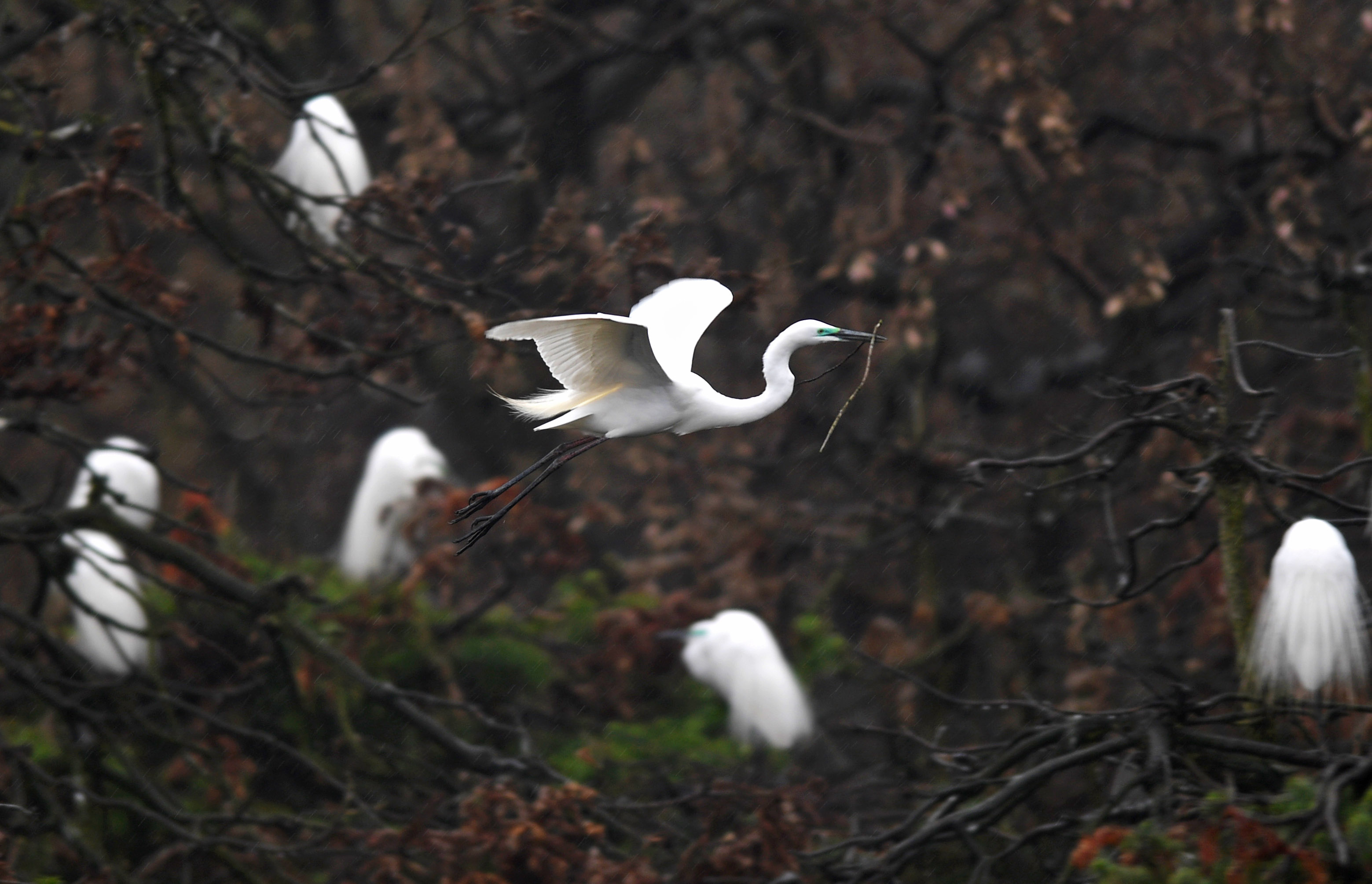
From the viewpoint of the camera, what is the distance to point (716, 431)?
23.0 feet

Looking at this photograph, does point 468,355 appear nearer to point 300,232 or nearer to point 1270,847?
point 300,232

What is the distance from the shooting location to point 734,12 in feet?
20.2

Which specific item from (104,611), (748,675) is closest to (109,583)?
(104,611)

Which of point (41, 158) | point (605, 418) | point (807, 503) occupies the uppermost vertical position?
point (807, 503)

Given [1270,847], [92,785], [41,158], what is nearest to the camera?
[1270,847]

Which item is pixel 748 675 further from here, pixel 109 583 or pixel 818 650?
pixel 109 583

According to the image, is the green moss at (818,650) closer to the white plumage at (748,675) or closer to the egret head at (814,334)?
the white plumage at (748,675)

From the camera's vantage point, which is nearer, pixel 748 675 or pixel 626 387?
pixel 626 387

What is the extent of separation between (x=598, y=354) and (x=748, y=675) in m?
3.72

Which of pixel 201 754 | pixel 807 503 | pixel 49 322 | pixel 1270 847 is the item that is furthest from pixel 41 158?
pixel 807 503

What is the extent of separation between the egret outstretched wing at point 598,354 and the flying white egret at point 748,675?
330 cm

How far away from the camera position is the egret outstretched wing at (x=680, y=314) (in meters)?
2.54

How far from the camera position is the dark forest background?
10.9 feet

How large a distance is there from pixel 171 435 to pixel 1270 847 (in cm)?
576
